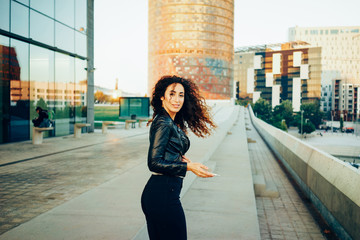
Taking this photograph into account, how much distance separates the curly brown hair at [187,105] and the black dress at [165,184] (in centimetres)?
36

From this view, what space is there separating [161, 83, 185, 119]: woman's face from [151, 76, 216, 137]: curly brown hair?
0.16ft

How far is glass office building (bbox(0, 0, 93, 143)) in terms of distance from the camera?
51.7ft

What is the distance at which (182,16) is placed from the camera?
9525 cm

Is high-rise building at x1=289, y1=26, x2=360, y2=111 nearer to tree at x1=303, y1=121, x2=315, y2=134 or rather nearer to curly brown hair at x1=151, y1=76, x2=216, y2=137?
tree at x1=303, y1=121, x2=315, y2=134

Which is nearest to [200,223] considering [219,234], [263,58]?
[219,234]

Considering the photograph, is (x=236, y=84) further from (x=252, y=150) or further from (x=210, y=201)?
(x=210, y=201)

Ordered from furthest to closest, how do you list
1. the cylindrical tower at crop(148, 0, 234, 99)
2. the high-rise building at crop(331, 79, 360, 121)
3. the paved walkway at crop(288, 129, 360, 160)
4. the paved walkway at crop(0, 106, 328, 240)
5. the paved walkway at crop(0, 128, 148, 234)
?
the high-rise building at crop(331, 79, 360, 121), the cylindrical tower at crop(148, 0, 234, 99), the paved walkway at crop(288, 129, 360, 160), the paved walkway at crop(0, 128, 148, 234), the paved walkway at crop(0, 106, 328, 240)

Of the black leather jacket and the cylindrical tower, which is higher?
the cylindrical tower

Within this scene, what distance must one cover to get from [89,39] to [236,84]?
14446 centimetres

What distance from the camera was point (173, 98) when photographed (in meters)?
2.70

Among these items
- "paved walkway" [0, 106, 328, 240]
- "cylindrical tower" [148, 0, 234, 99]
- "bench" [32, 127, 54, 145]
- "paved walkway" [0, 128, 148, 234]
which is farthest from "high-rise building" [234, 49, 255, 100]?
"paved walkway" [0, 106, 328, 240]

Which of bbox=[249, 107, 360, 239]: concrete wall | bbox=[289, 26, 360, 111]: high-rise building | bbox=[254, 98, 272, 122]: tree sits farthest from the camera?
bbox=[289, 26, 360, 111]: high-rise building

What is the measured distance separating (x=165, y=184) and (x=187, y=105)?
0.83 m

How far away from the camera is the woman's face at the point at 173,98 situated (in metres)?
2.68
